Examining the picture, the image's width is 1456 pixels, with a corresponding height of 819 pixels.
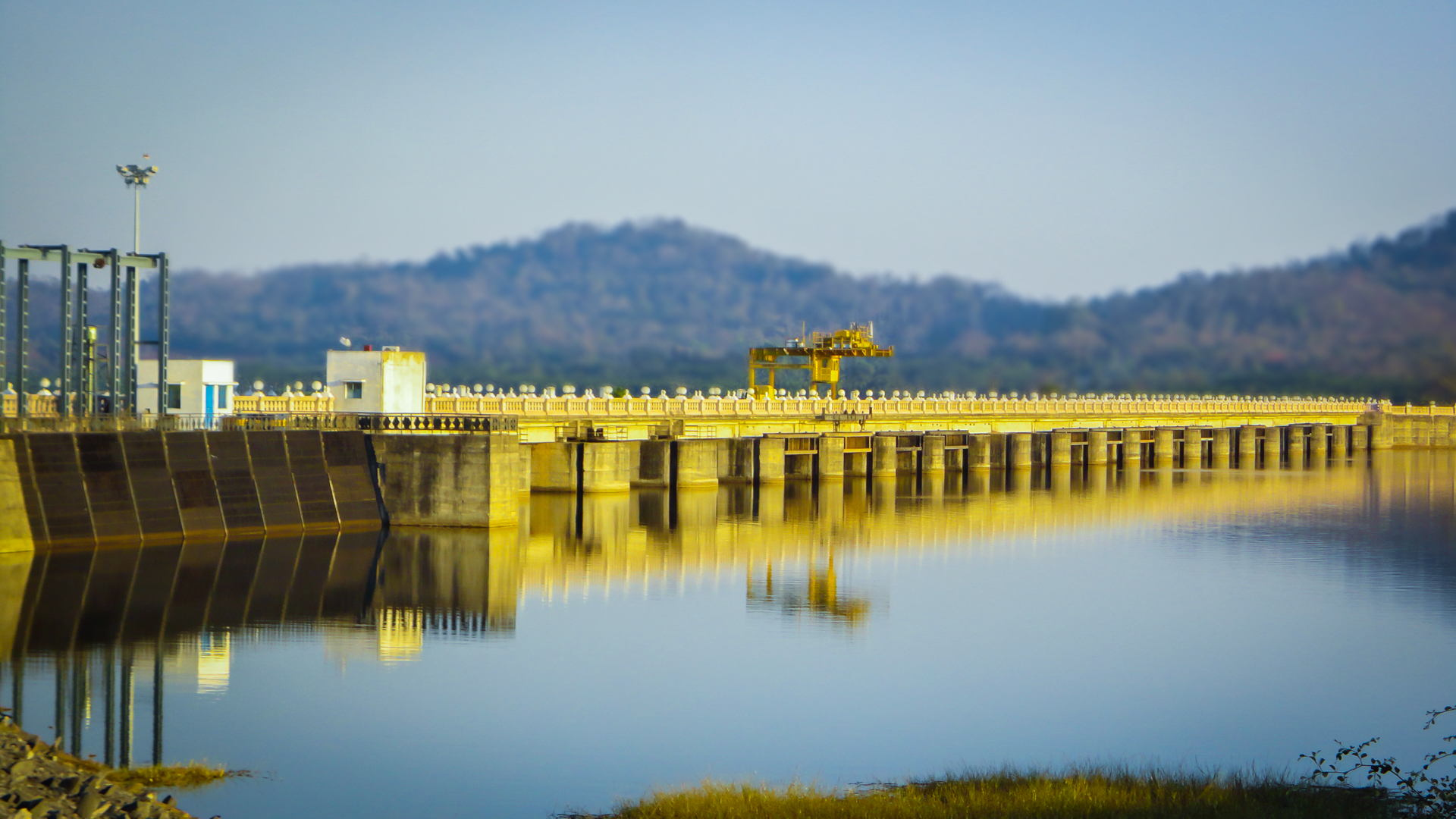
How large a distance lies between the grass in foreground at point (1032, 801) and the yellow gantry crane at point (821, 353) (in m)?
80.4

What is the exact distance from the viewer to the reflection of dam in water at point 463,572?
33.2m

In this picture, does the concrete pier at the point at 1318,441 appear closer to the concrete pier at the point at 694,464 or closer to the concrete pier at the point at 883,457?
the concrete pier at the point at 883,457

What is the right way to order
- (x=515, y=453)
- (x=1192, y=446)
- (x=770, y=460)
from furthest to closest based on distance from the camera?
1. (x=1192, y=446)
2. (x=770, y=460)
3. (x=515, y=453)

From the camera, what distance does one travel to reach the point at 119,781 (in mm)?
24266

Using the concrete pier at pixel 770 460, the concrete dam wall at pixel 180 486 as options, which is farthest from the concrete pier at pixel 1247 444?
the concrete dam wall at pixel 180 486

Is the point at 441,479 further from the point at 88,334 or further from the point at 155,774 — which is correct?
the point at 155,774

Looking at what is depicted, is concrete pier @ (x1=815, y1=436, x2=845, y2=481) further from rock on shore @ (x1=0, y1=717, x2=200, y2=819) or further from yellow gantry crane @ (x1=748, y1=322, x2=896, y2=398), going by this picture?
rock on shore @ (x1=0, y1=717, x2=200, y2=819)

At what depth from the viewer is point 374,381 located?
62.2m

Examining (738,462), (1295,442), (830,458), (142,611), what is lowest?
(142,611)

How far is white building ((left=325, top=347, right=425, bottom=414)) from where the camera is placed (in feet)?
204

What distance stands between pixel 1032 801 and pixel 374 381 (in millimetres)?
43168

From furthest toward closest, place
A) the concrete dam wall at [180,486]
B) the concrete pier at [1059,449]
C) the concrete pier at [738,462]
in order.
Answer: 1. the concrete pier at [1059,449]
2. the concrete pier at [738,462]
3. the concrete dam wall at [180,486]

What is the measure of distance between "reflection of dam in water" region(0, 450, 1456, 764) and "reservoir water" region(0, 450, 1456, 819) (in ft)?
0.52

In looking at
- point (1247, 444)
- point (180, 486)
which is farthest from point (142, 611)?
point (1247, 444)
